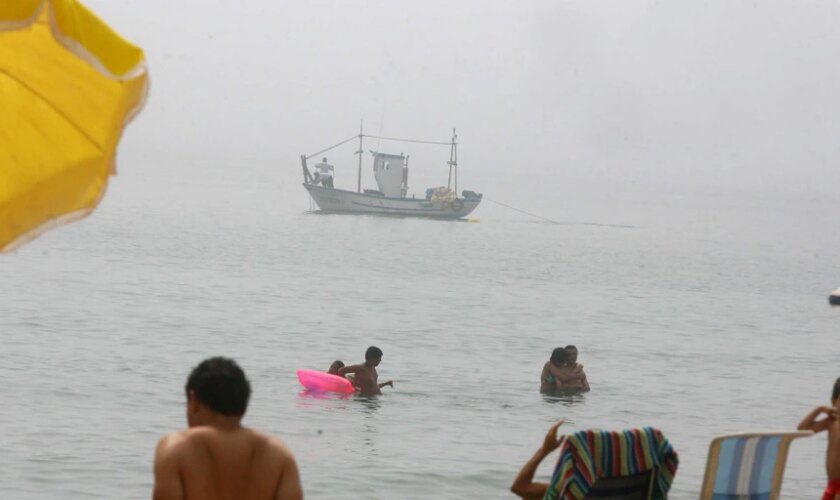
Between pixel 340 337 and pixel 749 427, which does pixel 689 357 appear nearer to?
pixel 340 337

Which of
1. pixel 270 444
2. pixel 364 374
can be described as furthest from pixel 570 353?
pixel 270 444

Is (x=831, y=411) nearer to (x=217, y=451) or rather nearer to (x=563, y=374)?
(x=217, y=451)

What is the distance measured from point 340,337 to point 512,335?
4.07 metres

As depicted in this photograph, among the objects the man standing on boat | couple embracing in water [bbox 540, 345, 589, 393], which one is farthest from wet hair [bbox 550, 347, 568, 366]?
the man standing on boat

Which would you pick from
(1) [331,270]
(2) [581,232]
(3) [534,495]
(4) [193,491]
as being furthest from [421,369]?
(2) [581,232]

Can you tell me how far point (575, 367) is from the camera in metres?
17.5

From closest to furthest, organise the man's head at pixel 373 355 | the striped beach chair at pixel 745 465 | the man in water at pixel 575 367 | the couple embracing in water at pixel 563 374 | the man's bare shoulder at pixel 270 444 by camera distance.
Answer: the man's bare shoulder at pixel 270 444
the striped beach chair at pixel 745 465
the man's head at pixel 373 355
the man in water at pixel 575 367
the couple embracing in water at pixel 563 374

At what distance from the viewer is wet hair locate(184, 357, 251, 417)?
12.9 feet

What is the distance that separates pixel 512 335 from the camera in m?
30.1

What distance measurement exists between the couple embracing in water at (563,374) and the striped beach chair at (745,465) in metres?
10.5

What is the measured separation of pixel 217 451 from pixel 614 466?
201 cm

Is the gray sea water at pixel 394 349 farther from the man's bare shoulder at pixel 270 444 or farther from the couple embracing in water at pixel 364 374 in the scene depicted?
the man's bare shoulder at pixel 270 444

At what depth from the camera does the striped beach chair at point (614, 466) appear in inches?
208

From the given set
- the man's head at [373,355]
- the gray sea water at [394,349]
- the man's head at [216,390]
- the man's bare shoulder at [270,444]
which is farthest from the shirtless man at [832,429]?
the man's head at [373,355]
